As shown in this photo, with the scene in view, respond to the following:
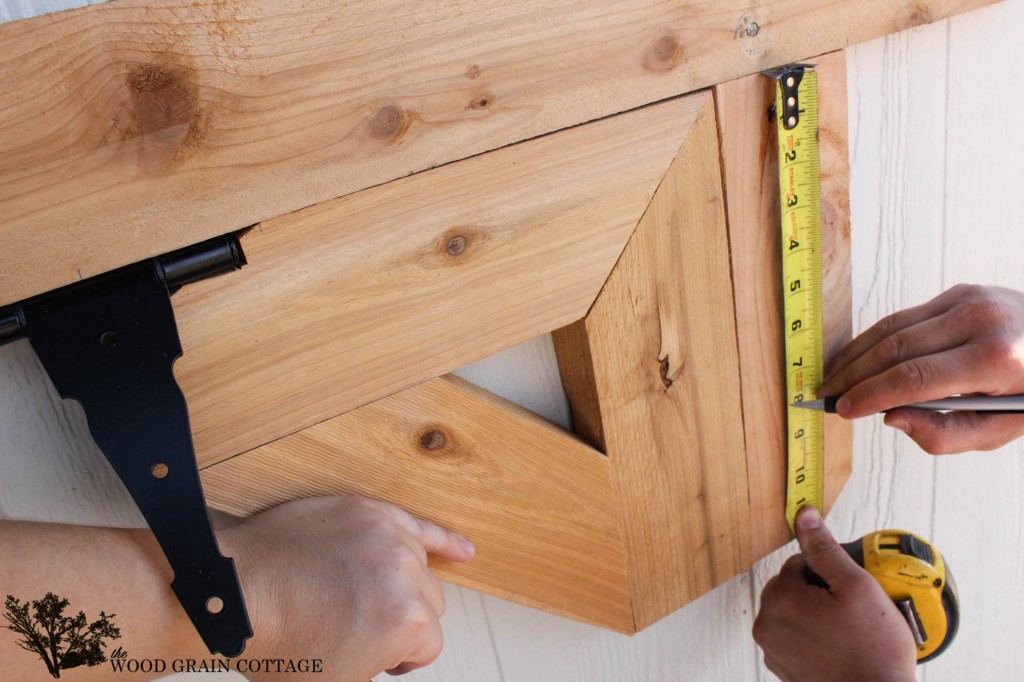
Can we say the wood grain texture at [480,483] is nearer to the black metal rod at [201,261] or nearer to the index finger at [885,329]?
the black metal rod at [201,261]

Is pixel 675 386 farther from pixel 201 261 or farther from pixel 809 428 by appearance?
pixel 201 261

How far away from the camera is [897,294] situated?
1035mm

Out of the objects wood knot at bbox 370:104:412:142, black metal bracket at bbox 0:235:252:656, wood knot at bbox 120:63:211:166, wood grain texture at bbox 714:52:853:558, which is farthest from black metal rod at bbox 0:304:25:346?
wood grain texture at bbox 714:52:853:558

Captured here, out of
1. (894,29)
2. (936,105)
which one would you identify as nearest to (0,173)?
(894,29)

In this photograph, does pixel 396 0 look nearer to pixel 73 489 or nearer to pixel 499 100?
pixel 499 100

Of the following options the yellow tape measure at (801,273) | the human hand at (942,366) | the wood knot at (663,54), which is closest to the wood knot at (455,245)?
the wood knot at (663,54)

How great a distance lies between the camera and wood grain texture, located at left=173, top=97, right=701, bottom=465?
604mm

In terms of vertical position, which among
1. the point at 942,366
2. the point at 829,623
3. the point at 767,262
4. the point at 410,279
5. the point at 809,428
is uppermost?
the point at 410,279

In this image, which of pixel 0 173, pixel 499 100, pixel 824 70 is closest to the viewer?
pixel 0 173

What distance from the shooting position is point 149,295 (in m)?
0.54

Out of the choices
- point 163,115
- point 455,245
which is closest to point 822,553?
point 455,245

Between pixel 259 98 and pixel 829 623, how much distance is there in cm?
81

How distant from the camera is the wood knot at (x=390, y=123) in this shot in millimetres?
598

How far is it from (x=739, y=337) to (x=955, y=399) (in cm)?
24
